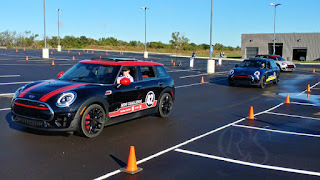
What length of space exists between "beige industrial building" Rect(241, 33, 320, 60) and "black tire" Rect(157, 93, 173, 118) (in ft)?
181

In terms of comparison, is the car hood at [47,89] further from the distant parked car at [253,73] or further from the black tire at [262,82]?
the black tire at [262,82]

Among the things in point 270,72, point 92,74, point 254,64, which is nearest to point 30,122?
point 92,74

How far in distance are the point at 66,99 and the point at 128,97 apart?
1734mm

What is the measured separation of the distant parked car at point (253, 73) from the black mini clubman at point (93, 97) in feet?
29.2

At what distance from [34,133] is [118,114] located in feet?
6.09

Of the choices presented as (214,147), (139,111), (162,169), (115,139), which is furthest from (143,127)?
(162,169)

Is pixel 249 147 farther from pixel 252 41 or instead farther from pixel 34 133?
pixel 252 41

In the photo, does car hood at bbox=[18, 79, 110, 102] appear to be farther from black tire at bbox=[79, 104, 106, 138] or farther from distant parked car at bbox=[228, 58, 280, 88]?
distant parked car at bbox=[228, 58, 280, 88]

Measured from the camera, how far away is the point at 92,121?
720 cm

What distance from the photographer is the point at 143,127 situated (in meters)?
8.45

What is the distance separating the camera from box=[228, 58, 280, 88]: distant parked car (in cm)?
1741

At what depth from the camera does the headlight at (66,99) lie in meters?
6.71

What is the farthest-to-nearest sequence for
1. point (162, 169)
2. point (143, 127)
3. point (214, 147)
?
point (143, 127), point (214, 147), point (162, 169)

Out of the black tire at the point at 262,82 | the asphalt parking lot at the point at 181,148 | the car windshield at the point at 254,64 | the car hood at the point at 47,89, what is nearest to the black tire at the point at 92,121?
the asphalt parking lot at the point at 181,148
